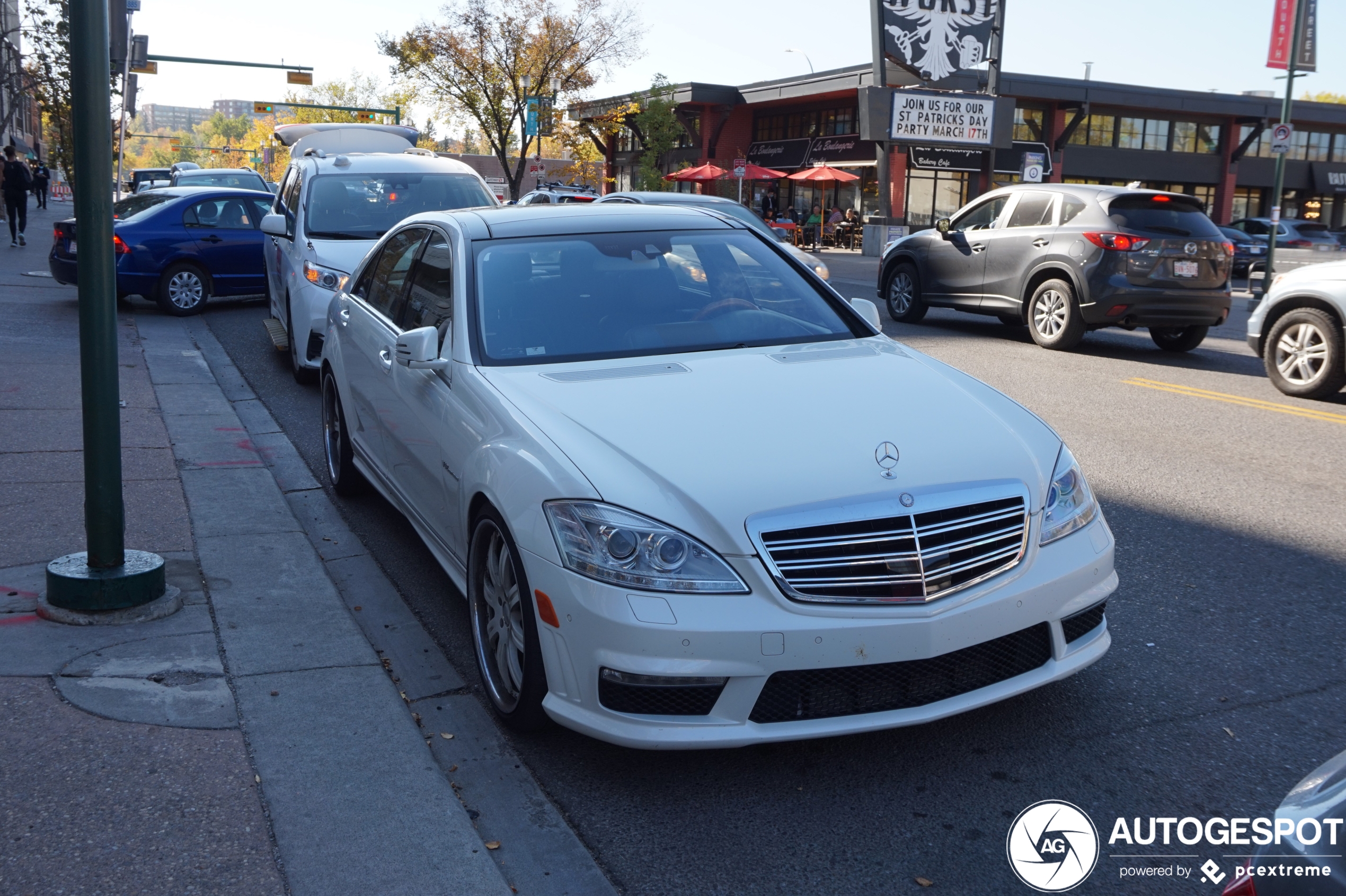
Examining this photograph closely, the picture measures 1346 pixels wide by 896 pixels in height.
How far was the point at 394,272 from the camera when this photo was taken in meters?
5.76

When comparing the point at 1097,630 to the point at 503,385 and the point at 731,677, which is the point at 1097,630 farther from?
the point at 503,385

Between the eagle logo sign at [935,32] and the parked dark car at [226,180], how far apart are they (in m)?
13.6

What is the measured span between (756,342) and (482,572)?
Answer: 1.41 meters

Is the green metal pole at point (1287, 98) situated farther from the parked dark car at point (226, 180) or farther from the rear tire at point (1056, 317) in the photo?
the parked dark car at point (226, 180)

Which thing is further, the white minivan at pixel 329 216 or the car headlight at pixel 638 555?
the white minivan at pixel 329 216

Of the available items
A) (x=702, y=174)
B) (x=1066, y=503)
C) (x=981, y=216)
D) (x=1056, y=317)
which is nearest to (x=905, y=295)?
(x=981, y=216)

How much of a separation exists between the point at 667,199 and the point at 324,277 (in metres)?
5.40

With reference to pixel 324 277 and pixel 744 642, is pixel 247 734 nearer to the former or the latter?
pixel 744 642

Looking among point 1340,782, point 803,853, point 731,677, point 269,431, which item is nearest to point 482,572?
point 731,677

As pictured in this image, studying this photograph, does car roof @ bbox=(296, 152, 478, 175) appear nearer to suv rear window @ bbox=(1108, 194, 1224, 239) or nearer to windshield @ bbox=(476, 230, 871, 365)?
windshield @ bbox=(476, 230, 871, 365)

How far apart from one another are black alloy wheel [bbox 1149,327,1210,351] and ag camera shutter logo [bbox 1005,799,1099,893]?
10684 mm

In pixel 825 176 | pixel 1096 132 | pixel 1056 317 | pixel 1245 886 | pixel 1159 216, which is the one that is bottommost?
pixel 1245 886

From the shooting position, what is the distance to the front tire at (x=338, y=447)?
6395 mm

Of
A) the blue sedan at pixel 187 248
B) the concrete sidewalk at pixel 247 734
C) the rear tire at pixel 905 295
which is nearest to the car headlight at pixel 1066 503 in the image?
the concrete sidewalk at pixel 247 734
